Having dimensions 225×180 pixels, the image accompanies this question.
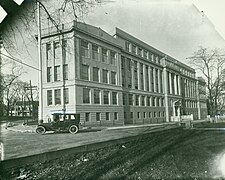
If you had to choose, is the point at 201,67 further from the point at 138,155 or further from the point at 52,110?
the point at 52,110

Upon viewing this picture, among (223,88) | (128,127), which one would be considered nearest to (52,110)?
(128,127)

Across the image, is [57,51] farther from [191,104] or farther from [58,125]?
[58,125]

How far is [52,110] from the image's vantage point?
2.75m

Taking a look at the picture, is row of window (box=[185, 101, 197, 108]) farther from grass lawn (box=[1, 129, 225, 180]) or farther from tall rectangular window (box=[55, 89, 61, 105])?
tall rectangular window (box=[55, 89, 61, 105])

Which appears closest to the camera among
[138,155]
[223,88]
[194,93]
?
[138,155]

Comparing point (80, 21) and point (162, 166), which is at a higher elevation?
point (80, 21)

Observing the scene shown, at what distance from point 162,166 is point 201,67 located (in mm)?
1688

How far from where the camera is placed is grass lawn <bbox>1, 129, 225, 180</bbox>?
2236 millimetres

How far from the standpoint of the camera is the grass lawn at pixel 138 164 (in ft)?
7.34

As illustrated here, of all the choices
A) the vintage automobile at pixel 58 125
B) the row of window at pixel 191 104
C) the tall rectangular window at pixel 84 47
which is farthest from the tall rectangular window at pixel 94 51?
the row of window at pixel 191 104

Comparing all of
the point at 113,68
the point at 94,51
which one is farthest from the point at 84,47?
the point at 113,68

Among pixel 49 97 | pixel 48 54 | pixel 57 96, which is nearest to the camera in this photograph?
pixel 48 54

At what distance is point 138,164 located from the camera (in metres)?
2.69

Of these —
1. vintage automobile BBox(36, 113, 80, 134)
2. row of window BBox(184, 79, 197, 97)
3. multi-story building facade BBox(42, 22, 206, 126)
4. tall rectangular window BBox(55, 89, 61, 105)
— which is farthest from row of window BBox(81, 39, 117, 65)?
row of window BBox(184, 79, 197, 97)
